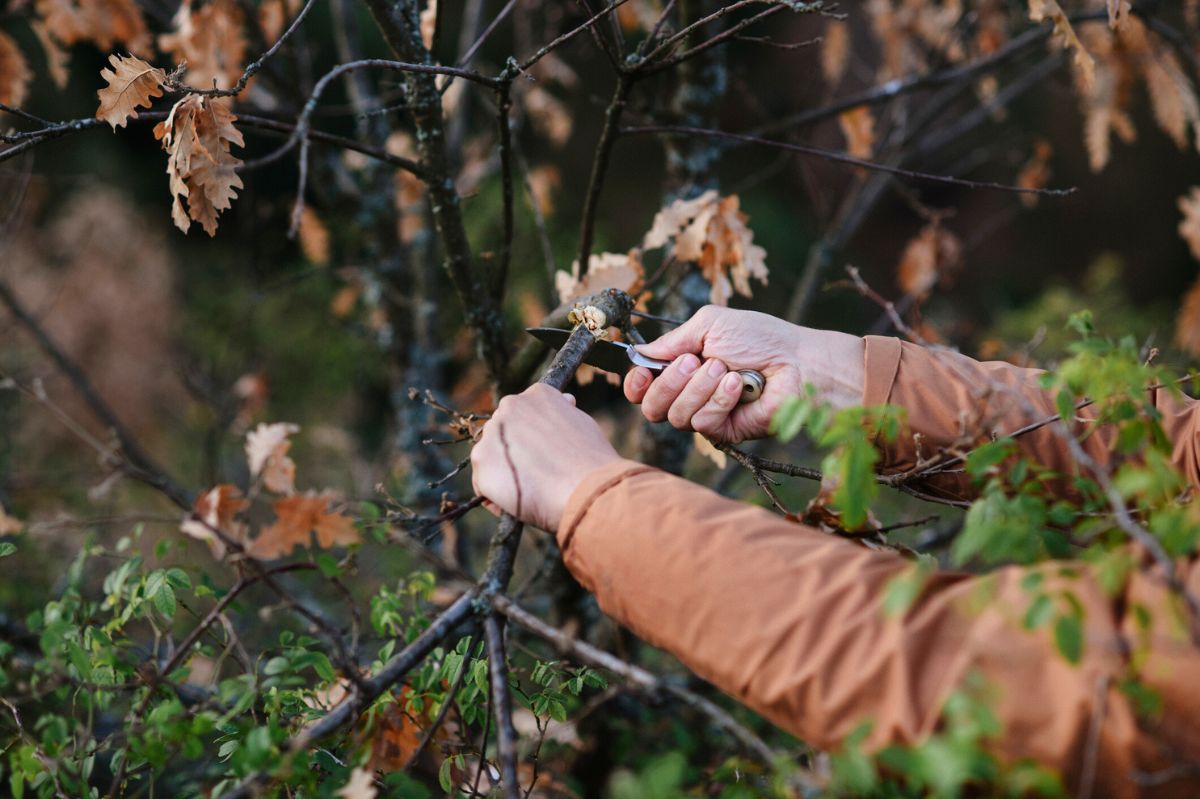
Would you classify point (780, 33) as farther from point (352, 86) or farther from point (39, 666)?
point (39, 666)

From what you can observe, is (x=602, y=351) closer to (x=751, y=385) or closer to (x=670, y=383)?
(x=670, y=383)

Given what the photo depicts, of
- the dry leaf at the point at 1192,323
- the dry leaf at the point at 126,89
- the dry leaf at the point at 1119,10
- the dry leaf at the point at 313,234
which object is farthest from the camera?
the dry leaf at the point at 313,234

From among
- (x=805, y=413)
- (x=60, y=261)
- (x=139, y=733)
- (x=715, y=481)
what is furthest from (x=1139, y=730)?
(x=60, y=261)

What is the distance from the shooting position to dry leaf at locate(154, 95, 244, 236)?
1419mm

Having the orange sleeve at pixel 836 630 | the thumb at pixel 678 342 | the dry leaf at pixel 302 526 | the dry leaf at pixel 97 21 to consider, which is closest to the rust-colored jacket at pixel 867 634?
the orange sleeve at pixel 836 630

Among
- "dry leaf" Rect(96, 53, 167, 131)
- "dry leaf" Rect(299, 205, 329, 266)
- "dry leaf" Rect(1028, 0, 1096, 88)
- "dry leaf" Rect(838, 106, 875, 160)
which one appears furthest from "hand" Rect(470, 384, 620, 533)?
"dry leaf" Rect(299, 205, 329, 266)

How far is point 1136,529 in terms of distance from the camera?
3.03 ft

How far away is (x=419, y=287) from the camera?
3336mm

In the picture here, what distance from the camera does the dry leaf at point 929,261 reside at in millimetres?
3416

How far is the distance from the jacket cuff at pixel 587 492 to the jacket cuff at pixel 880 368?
691 mm

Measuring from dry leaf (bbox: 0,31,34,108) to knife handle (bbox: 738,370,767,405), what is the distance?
7.56 feet

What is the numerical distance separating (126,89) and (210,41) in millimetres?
1315

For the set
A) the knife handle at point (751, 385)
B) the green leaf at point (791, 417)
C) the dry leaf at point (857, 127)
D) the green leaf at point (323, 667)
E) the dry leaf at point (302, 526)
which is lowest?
the green leaf at point (323, 667)

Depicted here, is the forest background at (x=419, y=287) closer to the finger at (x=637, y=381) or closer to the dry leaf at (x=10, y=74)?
the dry leaf at (x=10, y=74)
